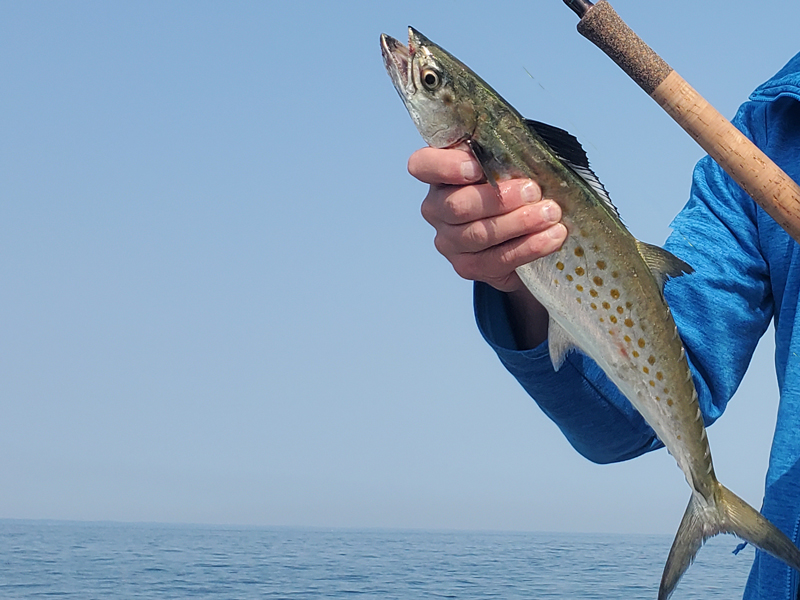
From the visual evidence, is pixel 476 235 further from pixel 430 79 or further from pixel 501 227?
pixel 430 79

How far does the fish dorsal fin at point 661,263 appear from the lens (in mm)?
2273

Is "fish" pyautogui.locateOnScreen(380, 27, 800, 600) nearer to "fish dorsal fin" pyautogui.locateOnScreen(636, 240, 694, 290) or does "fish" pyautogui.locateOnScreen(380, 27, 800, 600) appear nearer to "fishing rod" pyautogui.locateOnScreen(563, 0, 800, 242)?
"fish dorsal fin" pyautogui.locateOnScreen(636, 240, 694, 290)

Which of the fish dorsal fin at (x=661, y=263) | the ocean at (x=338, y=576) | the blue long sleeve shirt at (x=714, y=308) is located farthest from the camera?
the ocean at (x=338, y=576)

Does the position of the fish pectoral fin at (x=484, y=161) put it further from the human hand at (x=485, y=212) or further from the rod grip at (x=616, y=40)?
the rod grip at (x=616, y=40)

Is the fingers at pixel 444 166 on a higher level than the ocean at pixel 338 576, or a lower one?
higher

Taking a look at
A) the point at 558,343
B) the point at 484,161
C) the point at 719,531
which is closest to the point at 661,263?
the point at 558,343

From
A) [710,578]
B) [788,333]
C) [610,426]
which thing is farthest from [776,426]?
[710,578]

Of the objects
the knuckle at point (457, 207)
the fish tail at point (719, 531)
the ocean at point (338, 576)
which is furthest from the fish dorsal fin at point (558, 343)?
the ocean at point (338, 576)

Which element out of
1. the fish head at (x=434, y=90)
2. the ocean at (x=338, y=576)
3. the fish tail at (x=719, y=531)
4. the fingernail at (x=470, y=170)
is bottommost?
the ocean at (x=338, y=576)

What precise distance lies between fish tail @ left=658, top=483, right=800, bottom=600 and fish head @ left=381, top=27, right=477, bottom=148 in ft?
4.01

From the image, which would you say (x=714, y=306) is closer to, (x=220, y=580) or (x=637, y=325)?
(x=637, y=325)

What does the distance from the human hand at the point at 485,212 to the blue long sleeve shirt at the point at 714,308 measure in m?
0.30

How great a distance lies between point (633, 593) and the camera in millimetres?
19750

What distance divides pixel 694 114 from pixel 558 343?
2.32ft
